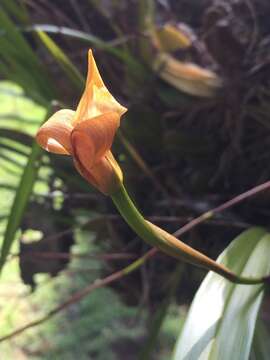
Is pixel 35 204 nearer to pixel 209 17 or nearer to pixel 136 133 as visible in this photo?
pixel 136 133

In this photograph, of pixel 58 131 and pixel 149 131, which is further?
pixel 149 131

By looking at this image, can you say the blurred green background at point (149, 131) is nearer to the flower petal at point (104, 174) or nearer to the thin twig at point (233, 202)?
the thin twig at point (233, 202)

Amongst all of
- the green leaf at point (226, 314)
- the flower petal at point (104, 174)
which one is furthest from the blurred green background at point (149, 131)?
the flower petal at point (104, 174)

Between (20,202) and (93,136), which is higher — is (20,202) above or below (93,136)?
below

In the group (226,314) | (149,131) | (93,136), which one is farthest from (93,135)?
(149,131)

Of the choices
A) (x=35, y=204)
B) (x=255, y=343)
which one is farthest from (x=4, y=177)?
(x=255, y=343)

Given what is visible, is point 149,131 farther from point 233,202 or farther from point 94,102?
point 94,102

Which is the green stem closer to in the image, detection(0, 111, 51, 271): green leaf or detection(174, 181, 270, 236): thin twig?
detection(174, 181, 270, 236): thin twig
